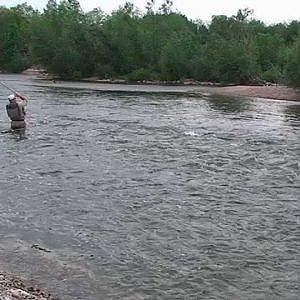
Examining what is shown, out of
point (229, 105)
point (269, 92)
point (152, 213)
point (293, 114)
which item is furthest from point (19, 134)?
point (269, 92)

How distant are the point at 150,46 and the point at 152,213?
73.2 m

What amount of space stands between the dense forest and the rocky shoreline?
2497 inches

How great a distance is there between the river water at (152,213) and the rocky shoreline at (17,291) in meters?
0.27

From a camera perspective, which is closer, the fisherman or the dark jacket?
the dark jacket

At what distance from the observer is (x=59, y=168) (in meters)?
19.2

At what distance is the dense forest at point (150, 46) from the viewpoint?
75.2m

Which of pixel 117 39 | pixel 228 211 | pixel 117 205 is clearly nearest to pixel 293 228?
pixel 228 211

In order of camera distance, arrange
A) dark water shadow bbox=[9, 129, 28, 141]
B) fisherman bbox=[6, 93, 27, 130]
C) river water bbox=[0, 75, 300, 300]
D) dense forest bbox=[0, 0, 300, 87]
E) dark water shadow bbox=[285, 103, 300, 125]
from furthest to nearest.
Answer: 1. dense forest bbox=[0, 0, 300, 87]
2. dark water shadow bbox=[285, 103, 300, 125]
3. fisherman bbox=[6, 93, 27, 130]
4. dark water shadow bbox=[9, 129, 28, 141]
5. river water bbox=[0, 75, 300, 300]

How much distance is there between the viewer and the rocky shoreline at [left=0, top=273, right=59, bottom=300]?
8.34 meters

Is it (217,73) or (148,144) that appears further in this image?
(217,73)

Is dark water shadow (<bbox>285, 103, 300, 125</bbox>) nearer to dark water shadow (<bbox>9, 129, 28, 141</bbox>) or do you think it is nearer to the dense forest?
dark water shadow (<bbox>9, 129, 28, 141</bbox>)

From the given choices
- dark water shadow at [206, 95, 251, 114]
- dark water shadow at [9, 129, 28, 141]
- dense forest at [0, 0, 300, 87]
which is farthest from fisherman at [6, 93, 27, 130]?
dense forest at [0, 0, 300, 87]

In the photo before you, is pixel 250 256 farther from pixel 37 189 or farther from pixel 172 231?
pixel 37 189

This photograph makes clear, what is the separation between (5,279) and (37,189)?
6.91 metres
